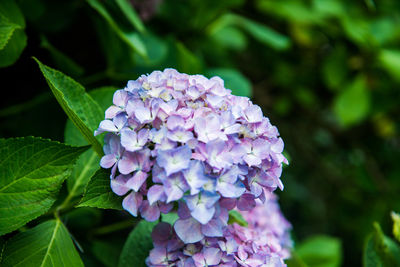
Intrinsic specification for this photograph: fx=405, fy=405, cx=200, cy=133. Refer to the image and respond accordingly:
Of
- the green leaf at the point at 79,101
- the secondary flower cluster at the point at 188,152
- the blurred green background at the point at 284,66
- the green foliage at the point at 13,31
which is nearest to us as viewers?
the secondary flower cluster at the point at 188,152

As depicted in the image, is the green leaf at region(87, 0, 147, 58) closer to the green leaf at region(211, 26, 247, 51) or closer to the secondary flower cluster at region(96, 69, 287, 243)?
the secondary flower cluster at region(96, 69, 287, 243)

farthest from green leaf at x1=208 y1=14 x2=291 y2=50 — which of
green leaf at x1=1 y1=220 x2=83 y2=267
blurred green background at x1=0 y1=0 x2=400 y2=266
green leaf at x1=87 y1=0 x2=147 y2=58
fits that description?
green leaf at x1=1 y1=220 x2=83 y2=267

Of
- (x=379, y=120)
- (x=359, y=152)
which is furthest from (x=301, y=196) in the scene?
(x=379, y=120)

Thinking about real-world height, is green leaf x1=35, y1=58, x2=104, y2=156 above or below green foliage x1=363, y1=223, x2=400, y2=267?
above

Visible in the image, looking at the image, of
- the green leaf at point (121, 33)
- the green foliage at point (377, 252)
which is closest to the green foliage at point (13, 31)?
the green leaf at point (121, 33)

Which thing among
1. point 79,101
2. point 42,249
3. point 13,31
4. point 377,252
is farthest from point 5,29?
point 377,252

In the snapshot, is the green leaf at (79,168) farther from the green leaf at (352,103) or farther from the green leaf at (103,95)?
the green leaf at (352,103)
